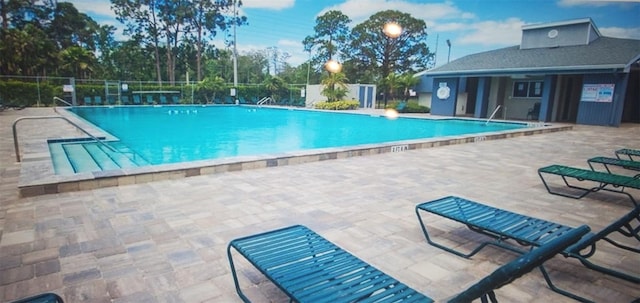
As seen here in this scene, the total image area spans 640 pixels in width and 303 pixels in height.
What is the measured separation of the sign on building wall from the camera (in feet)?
47.8

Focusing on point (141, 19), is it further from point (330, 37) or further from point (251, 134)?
point (251, 134)

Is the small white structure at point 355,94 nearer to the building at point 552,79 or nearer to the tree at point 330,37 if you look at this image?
the building at point 552,79

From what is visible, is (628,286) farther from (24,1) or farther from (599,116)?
(24,1)

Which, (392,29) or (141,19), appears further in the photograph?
(392,29)

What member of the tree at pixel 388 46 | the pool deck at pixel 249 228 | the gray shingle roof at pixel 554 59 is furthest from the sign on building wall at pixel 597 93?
the tree at pixel 388 46

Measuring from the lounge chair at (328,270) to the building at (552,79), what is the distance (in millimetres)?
15932

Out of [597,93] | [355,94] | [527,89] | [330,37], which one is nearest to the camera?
[597,93]

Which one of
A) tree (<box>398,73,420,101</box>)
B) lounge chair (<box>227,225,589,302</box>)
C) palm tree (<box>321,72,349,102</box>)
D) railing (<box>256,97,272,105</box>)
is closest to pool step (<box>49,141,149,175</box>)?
lounge chair (<box>227,225,589,302</box>)

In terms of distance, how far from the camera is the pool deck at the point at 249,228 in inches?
82.9

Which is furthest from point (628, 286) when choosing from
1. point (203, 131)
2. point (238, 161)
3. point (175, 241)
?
point (203, 131)

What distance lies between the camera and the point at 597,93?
49.0 ft

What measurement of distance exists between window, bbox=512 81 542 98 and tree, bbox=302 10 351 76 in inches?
800

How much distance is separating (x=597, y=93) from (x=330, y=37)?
26.5m

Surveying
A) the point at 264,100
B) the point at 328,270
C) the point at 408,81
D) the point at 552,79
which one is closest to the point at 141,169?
the point at 328,270
